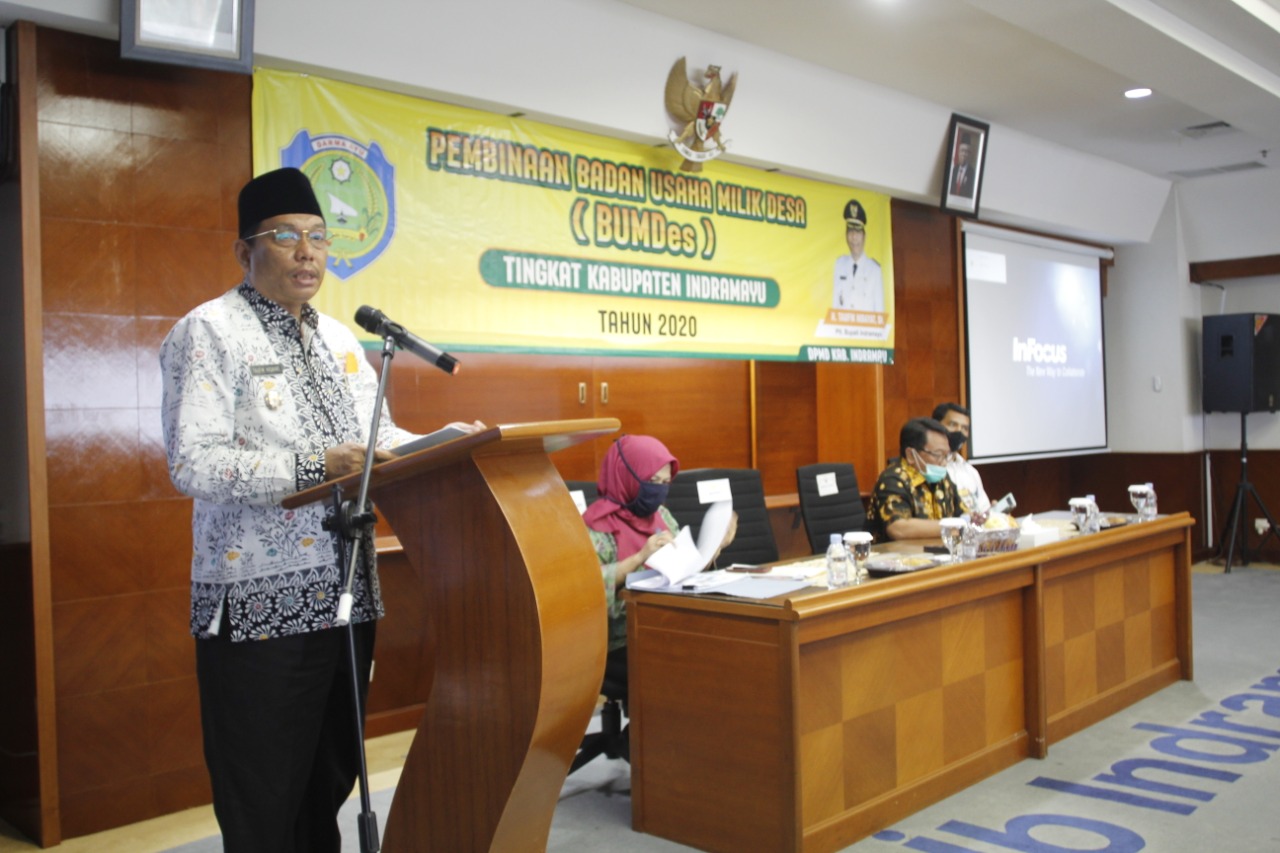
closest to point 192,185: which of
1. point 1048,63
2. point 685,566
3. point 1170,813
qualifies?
point 685,566

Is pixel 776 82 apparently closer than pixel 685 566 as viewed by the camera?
No

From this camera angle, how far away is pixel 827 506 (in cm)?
465

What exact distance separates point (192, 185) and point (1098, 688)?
378cm

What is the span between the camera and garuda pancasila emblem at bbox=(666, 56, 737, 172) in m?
4.77

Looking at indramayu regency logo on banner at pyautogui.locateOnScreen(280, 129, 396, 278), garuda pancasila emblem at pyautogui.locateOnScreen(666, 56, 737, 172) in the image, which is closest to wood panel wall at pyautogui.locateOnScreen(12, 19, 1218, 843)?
indramayu regency logo on banner at pyautogui.locateOnScreen(280, 129, 396, 278)

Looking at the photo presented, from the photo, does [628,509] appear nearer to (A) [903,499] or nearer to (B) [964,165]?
(A) [903,499]

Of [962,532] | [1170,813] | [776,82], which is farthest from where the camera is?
[776,82]

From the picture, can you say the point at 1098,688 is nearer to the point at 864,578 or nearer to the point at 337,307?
the point at 864,578

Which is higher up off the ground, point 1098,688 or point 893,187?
point 893,187

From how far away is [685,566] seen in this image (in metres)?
3.06

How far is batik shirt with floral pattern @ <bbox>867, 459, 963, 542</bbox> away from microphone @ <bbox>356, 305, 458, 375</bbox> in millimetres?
2965

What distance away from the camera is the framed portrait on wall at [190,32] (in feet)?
10.5

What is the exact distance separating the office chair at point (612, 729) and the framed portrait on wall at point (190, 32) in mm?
2217

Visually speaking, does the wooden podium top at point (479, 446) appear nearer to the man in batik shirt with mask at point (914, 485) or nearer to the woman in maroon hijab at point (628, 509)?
the woman in maroon hijab at point (628, 509)
